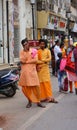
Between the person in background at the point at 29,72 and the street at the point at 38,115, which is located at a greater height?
the person in background at the point at 29,72

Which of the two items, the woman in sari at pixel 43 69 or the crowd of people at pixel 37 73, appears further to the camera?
the woman in sari at pixel 43 69

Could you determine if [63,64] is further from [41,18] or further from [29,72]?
[41,18]

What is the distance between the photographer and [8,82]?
48.2 feet

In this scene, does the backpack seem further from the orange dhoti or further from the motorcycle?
the orange dhoti

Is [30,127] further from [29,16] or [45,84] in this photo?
[29,16]

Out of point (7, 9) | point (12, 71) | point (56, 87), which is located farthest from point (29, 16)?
point (12, 71)

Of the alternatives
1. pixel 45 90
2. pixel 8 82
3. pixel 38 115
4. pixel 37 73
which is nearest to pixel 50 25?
pixel 8 82

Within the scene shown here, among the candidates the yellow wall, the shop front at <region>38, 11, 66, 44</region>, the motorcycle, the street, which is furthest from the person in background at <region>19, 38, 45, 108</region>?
the yellow wall

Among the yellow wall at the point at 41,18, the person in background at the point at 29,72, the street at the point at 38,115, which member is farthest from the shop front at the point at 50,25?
the person in background at the point at 29,72

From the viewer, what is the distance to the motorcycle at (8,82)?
1464 cm

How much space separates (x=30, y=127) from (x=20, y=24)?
2202 cm

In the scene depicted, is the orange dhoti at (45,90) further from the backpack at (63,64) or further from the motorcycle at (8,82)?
the backpack at (63,64)

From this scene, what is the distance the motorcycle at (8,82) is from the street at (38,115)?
337 millimetres

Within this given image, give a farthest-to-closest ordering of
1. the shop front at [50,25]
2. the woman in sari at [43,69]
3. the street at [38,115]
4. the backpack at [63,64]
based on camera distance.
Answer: the shop front at [50,25] < the backpack at [63,64] < the woman in sari at [43,69] < the street at [38,115]
